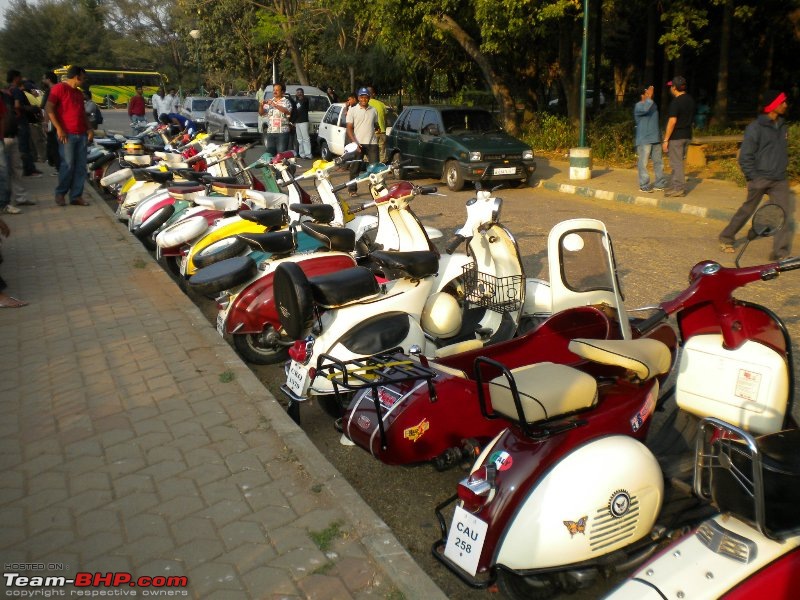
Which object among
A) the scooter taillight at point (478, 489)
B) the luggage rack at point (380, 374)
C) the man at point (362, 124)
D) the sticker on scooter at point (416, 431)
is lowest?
the sticker on scooter at point (416, 431)

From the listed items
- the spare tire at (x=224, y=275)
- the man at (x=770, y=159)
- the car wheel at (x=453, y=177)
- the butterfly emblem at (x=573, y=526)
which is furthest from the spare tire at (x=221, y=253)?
the car wheel at (x=453, y=177)

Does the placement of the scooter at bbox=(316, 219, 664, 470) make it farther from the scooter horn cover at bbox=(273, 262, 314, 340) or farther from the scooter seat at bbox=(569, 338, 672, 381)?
the scooter horn cover at bbox=(273, 262, 314, 340)

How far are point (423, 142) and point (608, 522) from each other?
41.7 feet

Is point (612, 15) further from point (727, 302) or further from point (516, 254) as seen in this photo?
point (727, 302)

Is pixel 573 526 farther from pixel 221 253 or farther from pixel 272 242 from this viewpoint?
pixel 221 253

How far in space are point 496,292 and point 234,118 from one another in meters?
19.7

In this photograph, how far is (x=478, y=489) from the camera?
110 inches

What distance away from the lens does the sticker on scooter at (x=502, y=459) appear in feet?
9.37

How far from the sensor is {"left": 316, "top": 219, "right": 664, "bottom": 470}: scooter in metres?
3.49

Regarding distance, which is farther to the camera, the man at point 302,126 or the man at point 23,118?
→ the man at point 302,126

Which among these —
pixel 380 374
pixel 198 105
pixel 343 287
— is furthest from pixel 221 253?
pixel 198 105

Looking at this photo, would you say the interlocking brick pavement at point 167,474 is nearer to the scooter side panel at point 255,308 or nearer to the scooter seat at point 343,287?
the scooter side panel at point 255,308

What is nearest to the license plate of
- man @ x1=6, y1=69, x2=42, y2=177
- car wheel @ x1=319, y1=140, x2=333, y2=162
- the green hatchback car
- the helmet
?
the helmet

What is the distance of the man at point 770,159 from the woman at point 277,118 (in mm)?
8710
